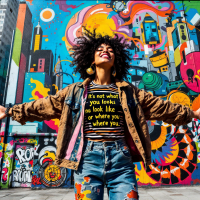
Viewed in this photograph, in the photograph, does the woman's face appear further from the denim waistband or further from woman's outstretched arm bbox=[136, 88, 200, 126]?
the denim waistband

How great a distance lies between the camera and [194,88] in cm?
789

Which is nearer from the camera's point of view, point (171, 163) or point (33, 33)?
point (171, 163)

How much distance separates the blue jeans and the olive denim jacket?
0.69 feet

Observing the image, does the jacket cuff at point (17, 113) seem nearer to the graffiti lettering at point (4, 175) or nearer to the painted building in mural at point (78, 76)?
the painted building in mural at point (78, 76)

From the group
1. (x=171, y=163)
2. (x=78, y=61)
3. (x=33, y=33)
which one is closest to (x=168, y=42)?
(x=171, y=163)

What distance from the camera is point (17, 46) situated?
27.4ft

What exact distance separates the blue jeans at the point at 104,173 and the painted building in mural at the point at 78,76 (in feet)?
19.3

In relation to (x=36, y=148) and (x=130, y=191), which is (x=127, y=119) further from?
(x=36, y=148)

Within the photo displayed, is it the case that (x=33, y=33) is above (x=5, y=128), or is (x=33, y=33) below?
above

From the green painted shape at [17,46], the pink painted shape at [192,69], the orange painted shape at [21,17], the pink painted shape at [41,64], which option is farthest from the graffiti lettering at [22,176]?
the pink painted shape at [192,69]

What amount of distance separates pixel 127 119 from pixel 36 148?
20.7 ft

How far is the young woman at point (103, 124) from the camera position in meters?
1.53

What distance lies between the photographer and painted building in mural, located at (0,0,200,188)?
6.96 m

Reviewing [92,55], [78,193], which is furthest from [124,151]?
[92,55]
